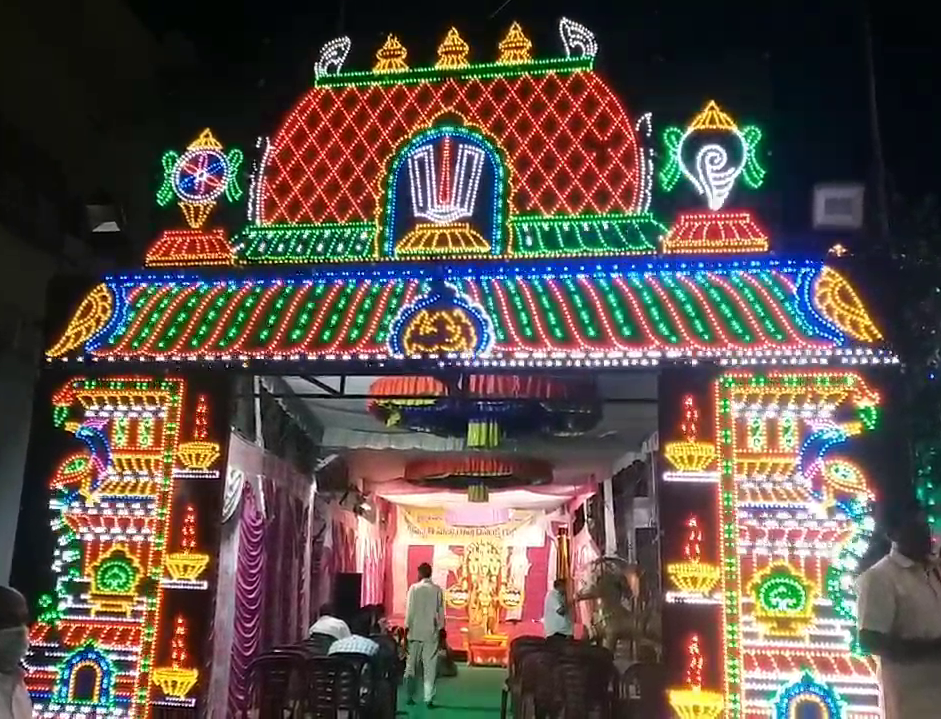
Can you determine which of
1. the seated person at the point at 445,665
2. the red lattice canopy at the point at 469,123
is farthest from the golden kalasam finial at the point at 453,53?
the seated person at the point at 445,665

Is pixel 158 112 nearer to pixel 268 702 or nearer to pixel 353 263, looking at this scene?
pixel 353 263

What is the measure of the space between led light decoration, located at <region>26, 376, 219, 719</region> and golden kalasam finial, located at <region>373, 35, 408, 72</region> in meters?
3.53

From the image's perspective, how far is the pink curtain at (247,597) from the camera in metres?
7.93

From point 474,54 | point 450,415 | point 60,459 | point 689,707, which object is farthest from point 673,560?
point 474,54

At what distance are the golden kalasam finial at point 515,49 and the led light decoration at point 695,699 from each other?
5.28 m

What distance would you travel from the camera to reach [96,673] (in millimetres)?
6289

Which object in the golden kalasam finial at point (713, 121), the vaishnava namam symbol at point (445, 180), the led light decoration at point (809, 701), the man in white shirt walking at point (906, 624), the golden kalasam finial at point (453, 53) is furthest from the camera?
the golden kalasam finial at point (453, 53)

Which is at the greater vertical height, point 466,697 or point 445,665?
point 445,665

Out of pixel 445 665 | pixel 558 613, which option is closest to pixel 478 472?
pixel 558 613

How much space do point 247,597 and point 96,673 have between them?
2033mm

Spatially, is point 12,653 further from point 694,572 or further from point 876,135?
point 876,135

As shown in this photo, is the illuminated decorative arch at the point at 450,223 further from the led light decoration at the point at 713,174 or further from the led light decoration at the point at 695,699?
the led light decoration at the point at 695,699

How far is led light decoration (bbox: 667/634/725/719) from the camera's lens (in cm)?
562

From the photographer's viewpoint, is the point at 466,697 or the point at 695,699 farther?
the point at 466,697
